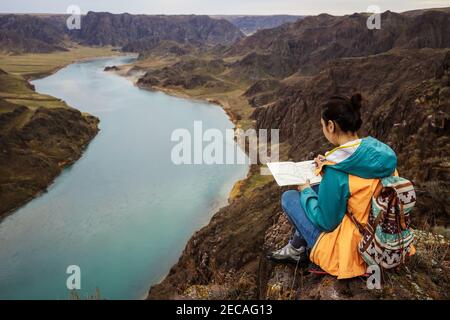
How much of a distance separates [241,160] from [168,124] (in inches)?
805

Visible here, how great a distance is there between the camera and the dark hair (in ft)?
15.1

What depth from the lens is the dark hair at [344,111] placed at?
4609 mm

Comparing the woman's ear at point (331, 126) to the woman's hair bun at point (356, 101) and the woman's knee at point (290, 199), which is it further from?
the woman's knee at point (290, 199)

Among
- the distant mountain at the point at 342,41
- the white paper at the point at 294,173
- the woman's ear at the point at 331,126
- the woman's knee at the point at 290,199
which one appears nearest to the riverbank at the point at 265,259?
the woman's knee at the point at 290,199

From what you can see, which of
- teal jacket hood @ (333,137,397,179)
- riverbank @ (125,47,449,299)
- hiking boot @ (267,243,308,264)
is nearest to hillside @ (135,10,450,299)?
riverbank @ (125,47,449,299)

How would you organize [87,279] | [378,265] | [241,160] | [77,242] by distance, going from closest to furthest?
[378,265] → [87,279] → [77,242] → [241,160]

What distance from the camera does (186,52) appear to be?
167 meters

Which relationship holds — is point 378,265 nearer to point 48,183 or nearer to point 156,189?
point 156,189

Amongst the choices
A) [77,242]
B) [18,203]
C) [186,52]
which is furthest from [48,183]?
[186,52]

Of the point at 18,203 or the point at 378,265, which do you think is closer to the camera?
the point at 378,265

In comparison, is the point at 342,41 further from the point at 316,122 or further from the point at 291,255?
the point at 291,255

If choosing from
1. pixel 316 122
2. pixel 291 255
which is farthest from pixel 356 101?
pixel 316 122

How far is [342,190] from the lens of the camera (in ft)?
14.7

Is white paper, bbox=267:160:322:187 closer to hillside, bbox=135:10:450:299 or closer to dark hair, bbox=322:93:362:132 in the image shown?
hillside, bbox=135:10:450:299
